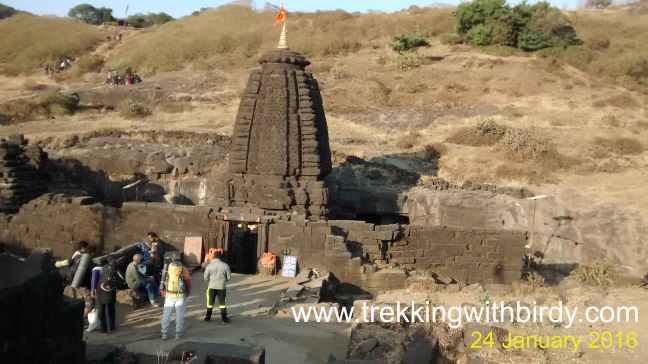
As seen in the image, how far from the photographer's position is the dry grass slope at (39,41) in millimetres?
41875

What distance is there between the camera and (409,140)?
23734 mm

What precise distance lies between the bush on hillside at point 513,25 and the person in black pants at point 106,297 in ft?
116

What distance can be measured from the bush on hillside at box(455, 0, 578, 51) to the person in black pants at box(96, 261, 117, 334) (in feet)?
116

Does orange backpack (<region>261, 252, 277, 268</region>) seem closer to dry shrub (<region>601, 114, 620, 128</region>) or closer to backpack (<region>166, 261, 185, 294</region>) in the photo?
backpack (<region>166, 261, 185, 294</region>)

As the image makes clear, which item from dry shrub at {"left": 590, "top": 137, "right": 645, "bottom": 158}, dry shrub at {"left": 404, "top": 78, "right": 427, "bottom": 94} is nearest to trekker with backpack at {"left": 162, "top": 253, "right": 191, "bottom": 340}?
dry shrub at {"left": 590, "top": 137, "right": 645, "bottom": 158}

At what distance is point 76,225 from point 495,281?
30.0 ft

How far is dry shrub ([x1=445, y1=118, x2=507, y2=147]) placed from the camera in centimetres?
2347

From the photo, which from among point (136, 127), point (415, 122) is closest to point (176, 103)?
point (136, 127)

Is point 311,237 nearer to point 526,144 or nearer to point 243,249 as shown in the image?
point 243,249

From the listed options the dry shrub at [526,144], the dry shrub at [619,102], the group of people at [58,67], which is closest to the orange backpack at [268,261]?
the dry shrub at [526,144]

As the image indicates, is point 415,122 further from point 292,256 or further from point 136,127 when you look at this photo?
point 292,256

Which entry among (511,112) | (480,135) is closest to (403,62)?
(511,112)

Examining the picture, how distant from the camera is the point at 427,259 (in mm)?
10969

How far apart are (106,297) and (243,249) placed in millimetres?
5073
